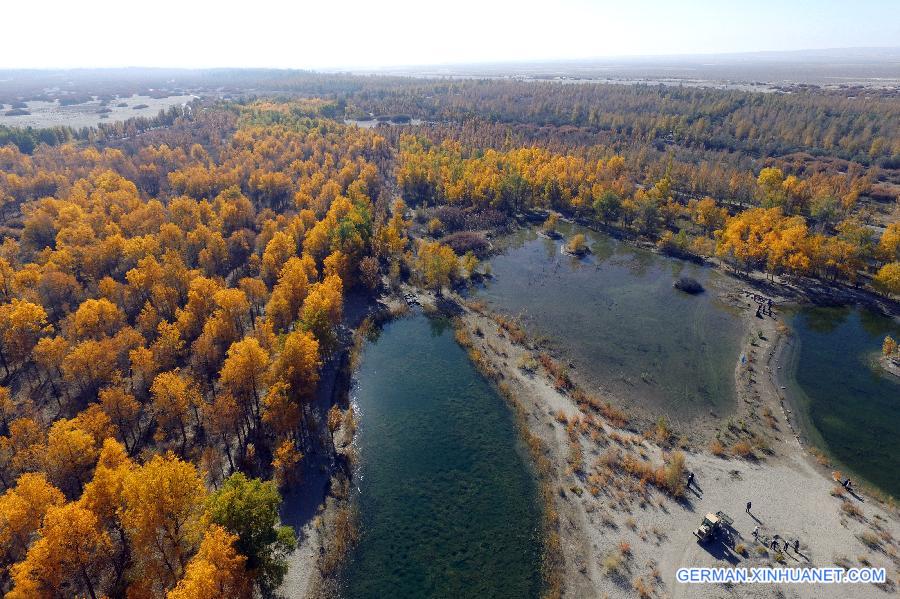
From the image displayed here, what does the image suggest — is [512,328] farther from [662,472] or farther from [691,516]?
[691,516]

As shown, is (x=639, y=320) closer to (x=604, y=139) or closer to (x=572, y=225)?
(x=572, y=225)

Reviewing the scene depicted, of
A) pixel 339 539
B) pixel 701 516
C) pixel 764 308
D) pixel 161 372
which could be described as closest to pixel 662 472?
pixel 701 516

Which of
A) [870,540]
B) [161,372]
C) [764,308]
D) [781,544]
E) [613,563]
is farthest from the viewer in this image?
[764,308]

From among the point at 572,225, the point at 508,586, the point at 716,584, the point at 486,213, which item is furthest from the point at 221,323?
the point at 572,225

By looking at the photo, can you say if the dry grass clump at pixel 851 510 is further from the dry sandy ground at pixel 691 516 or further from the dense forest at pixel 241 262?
the dense forest at pixel 241 262

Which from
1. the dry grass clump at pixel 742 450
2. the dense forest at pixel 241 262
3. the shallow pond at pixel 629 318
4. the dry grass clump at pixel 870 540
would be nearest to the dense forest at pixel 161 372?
the dense forest at pixel 241 262
